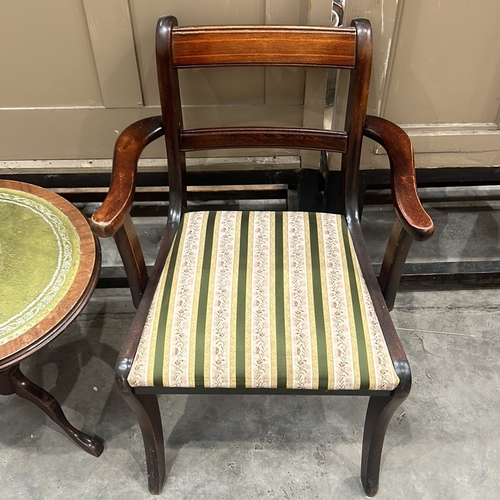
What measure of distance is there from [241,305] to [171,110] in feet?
1.70

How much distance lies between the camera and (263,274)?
118 centimetres

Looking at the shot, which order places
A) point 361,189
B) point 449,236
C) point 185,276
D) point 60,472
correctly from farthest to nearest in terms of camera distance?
point 449,236
point 361,189
point 60,472
point 185,276

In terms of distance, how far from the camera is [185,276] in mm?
1177

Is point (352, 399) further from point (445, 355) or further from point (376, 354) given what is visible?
point (376, 354)

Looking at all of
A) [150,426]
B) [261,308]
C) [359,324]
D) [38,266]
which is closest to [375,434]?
[359,324]

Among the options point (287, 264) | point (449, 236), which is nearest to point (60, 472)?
point (287, 264)

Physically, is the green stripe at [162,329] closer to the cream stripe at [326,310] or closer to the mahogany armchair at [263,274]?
the mahogany armchair at [263,274]

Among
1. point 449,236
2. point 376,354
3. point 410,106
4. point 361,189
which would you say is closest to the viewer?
point 376,354

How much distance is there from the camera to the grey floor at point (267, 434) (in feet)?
4.46

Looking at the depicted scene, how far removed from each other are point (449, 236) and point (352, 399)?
87 cm

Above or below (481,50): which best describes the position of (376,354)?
below

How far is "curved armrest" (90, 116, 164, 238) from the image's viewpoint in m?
1.00

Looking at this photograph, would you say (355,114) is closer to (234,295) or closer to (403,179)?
(403,179)

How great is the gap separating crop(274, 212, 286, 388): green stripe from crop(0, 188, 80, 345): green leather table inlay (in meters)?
0.46
